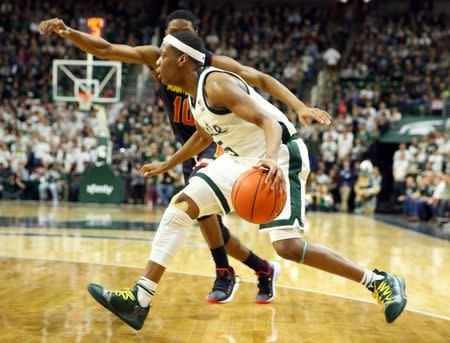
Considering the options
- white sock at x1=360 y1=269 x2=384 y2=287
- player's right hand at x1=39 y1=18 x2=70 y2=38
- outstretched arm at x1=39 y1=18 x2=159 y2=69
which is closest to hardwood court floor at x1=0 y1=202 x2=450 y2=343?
white sock at x1=360 y1=269 x2=384 y2=287

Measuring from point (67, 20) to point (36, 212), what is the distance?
1280 cm

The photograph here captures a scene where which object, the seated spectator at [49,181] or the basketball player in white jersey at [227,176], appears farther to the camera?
the seated spectator at [49,181]

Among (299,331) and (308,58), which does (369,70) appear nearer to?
(308,58)

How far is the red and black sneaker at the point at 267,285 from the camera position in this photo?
14.5ft

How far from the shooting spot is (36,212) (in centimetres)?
1227

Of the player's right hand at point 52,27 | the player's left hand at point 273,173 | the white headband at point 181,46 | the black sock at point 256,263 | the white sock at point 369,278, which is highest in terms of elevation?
the player's right hand at point 52,27

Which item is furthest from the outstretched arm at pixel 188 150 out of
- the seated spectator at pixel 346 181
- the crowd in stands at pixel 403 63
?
the crowd in stands at pixel 403 63

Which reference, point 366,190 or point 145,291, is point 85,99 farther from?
point 145,291

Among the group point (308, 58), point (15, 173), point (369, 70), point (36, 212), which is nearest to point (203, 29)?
point (308, 58)

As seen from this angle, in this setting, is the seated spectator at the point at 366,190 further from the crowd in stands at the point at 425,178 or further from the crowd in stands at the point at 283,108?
the crowd in stands at the point at 425,178

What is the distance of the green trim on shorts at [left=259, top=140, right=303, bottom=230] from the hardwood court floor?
56 centimetres

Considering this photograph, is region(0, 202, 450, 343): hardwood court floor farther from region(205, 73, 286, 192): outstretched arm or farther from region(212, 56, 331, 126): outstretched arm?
region(212, 56, 331, 126): outstretched arm

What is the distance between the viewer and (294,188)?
3752 mm

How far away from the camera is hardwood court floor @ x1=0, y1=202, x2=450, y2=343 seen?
11.3 ft
